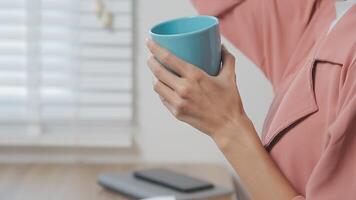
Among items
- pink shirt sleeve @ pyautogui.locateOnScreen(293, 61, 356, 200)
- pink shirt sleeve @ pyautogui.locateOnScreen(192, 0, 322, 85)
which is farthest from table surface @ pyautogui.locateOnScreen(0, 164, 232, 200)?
pink shirt sleeve @ pyautogui.locateOnScreen(293, 61, 356, 200)

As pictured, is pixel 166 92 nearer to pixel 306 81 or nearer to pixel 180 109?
pixel 180 109

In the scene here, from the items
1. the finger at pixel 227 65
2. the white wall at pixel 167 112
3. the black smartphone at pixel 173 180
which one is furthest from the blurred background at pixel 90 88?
the finger at pixel 227 65

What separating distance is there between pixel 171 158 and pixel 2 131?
40 cm

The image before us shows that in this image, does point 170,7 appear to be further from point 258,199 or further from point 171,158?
point 258,199

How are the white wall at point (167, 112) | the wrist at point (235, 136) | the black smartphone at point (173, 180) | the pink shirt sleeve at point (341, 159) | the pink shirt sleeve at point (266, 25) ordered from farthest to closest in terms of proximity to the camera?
the white wall at point (167, 112) → the black smartphone at point (173, 180) → the pink shirt sleeve at point (266, 25) → the wrist at point (235, 136) → the pink shirt sleeve at point (341, 159)

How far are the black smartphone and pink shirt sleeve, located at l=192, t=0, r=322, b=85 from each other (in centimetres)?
36

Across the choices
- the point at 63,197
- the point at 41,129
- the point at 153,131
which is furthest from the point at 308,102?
the point at 41,129

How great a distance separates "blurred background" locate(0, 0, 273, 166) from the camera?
146 centimetres

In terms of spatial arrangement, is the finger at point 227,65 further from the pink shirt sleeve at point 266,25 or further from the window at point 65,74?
the window at point 65,74

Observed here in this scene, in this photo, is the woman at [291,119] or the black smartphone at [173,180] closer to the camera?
the woman at [291,119]

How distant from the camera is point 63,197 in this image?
4.18 feet

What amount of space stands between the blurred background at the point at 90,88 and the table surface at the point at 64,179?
0.03 meters

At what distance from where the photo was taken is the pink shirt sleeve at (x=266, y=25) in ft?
3.11

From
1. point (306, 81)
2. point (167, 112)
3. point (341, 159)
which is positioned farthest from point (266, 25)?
point (167, 112)
